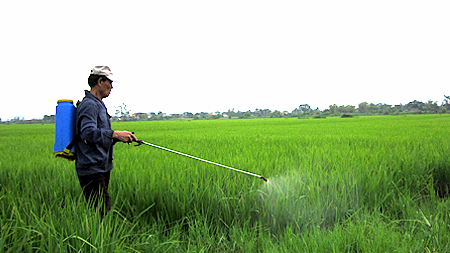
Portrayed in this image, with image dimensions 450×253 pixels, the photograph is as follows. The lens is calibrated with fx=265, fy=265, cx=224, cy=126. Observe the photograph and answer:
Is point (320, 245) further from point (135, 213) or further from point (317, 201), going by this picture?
point (135, 213)

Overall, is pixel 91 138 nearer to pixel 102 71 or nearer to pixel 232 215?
pixel 102 71

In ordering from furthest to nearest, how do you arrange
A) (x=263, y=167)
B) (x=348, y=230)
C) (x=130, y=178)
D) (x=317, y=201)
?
(x=263, y=167) → (x=130, y=178) → (x=317, y=201) → (x=348, y=230)

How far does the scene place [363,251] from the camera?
77.1 inches

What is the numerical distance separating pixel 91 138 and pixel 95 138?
33mm

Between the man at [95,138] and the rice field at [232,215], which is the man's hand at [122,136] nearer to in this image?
the man at [95,138]

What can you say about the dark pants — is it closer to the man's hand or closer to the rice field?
the rice field

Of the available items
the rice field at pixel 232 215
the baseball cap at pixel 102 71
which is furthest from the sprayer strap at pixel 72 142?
the baseball cap at pixel 102 71

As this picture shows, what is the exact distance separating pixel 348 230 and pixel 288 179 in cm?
95

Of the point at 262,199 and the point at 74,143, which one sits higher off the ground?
the point at 74,143

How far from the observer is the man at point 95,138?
2281 mm

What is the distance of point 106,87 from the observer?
2506 mm

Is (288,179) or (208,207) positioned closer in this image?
(208,207)

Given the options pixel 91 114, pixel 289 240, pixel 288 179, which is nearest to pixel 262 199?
pixel 288 179

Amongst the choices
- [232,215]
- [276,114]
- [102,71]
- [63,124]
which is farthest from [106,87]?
[276,114]
